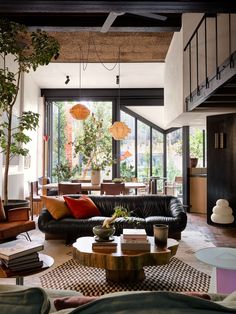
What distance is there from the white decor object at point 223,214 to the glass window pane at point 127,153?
14.0 ft

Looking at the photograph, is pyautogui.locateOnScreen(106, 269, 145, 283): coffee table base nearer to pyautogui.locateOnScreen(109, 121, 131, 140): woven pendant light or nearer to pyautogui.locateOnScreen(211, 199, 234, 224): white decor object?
pyautogui.locateOnScreen(211, 199, 234, 224): white decor object

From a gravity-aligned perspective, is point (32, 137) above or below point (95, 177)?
above

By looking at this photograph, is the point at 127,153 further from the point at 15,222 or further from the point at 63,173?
the point at 15,222

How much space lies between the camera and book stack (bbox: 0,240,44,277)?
230 centimetres

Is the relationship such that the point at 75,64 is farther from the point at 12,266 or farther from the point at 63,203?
Answer: the point at 12,266

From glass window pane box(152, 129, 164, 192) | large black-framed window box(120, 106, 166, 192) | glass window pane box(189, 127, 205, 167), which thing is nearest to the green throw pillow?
glass window pane box(189, 127, 205, 167)

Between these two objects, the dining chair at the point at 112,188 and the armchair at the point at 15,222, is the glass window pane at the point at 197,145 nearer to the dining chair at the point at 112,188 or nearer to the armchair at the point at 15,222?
the dining chair at the point at 112,188

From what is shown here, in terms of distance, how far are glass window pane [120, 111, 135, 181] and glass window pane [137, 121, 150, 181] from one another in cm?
22

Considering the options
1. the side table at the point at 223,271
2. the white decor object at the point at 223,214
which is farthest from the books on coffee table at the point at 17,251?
the white decor object at the point at 223,214

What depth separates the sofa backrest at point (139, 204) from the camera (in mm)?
5359

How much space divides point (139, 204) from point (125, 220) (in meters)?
0.77

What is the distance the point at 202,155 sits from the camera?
966 centimetres

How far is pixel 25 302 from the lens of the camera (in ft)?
2.93

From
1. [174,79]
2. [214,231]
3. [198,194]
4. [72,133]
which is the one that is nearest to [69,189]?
[214,231]
